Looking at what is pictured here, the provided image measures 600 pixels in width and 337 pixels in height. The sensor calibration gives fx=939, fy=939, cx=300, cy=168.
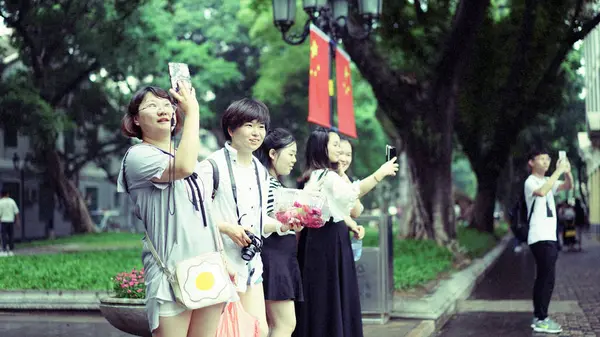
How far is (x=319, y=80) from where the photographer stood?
1015cm

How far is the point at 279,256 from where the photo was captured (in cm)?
567

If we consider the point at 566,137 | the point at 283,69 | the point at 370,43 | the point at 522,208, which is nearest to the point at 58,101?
the point at 283,69

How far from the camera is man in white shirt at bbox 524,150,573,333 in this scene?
29.2 ft

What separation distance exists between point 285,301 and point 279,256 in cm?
27

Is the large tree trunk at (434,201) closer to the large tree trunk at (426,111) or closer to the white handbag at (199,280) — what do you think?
the large tree trunk at (426,111)

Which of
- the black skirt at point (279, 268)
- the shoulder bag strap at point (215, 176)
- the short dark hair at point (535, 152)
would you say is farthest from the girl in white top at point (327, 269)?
the short dark hair at point (535, 152)

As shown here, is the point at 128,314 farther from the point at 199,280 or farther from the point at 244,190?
the point at 199,280

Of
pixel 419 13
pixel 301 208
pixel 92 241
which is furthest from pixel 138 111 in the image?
pixel 92 241

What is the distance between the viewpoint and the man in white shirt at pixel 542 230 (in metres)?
8.91

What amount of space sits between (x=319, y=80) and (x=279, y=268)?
4.77 m

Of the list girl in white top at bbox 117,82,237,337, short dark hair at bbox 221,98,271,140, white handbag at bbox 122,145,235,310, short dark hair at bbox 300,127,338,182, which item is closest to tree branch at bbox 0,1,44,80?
short dark hair at bbox 300,127,338,182

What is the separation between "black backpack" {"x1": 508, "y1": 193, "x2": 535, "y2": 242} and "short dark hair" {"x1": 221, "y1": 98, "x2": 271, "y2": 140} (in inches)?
184

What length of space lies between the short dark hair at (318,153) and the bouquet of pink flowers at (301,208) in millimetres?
1103

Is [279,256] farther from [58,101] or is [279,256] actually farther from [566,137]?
[566,137]
